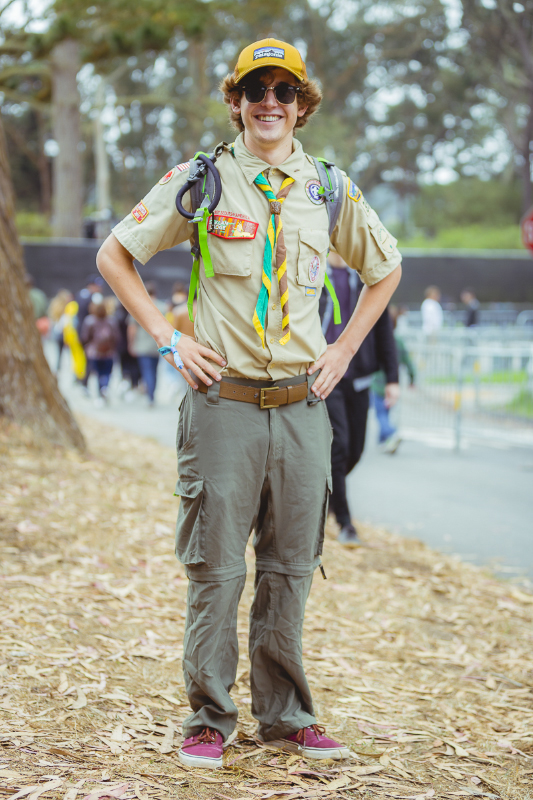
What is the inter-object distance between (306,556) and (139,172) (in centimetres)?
5232

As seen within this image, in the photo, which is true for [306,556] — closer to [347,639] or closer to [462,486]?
[347,639]

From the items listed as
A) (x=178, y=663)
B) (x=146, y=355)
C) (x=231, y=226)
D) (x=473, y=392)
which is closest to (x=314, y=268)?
(x=231, y=226)

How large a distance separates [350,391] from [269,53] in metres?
3.44

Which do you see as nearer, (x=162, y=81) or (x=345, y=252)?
(x=345, y=252)

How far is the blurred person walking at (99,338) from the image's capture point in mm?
14578

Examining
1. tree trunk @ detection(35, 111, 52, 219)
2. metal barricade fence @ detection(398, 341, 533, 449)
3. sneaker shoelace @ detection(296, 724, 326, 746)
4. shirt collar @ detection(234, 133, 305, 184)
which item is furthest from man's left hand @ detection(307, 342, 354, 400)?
tree trunk @ detection(35, 111, 52, 219)

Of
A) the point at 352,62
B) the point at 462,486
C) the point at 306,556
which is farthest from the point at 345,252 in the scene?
the point at 352,62

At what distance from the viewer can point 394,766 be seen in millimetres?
3201

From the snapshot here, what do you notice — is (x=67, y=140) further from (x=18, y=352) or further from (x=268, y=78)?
(x=268, y=78)

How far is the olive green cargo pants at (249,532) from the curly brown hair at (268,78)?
3.18 ft

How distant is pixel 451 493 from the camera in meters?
8.45

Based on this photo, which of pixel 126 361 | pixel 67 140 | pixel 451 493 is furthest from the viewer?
pixel 67 140

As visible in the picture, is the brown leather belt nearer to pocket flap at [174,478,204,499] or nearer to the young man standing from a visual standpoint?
the young man standing

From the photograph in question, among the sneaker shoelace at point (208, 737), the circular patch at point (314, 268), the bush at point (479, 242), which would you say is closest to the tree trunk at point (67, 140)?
the bush at point (479, 242)
